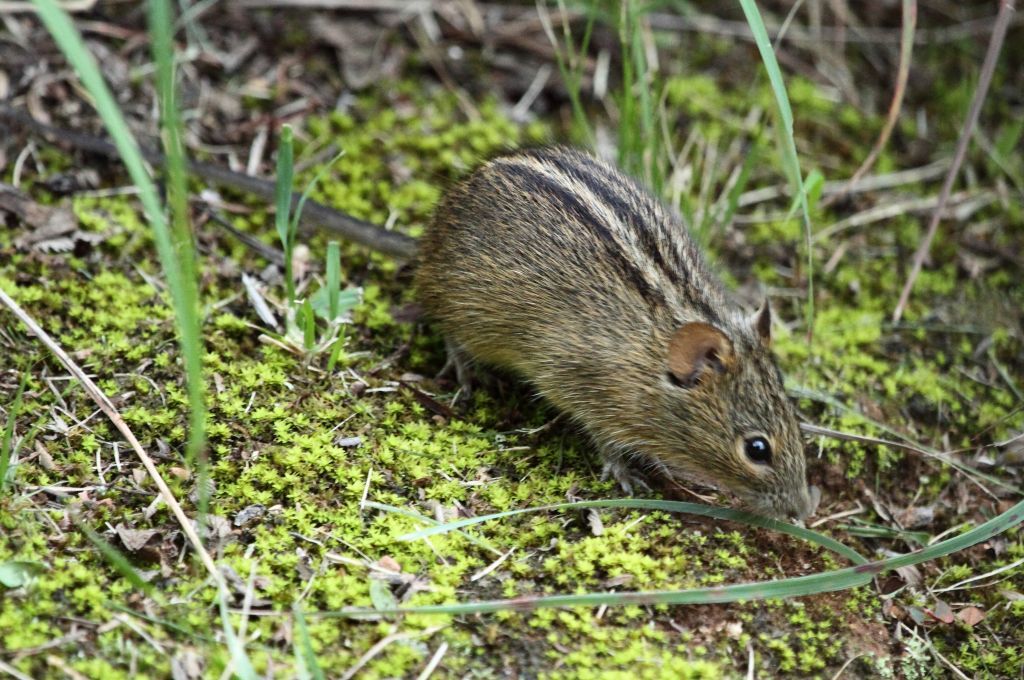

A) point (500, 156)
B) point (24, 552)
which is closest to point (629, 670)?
point (24, 552)

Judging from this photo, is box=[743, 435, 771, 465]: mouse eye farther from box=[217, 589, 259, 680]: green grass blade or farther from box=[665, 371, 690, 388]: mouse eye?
box=[217, 589, 259, 680]: green grass blade

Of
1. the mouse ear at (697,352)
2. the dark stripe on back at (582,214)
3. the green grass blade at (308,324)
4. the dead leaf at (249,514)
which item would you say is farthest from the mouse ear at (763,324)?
the dead leaf at (249,514)

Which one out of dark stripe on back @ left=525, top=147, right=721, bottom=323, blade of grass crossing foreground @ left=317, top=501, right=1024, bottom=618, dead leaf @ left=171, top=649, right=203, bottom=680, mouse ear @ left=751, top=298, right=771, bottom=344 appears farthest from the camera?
dark stripe on back @ left=525, top=147, right=721, bottom=323

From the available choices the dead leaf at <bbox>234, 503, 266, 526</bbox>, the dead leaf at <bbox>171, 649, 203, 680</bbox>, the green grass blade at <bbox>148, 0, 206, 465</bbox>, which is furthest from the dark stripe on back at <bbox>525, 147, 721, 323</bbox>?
the dead leaf at <bbox>171, 649, 203, 680</bbox>

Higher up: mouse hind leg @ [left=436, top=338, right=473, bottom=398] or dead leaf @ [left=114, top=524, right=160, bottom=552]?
mouse hind leg @ [left=436, top=338, right=473, bottom=398]

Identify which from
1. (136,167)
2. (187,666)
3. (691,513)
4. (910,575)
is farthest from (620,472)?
(136,167)

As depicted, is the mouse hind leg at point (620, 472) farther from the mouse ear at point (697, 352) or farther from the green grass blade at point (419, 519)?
the green grass blade at point (419, 519)

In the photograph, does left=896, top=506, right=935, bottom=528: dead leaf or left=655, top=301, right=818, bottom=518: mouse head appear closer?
left=655, top=301, right=818, bottom=518: mouse head
